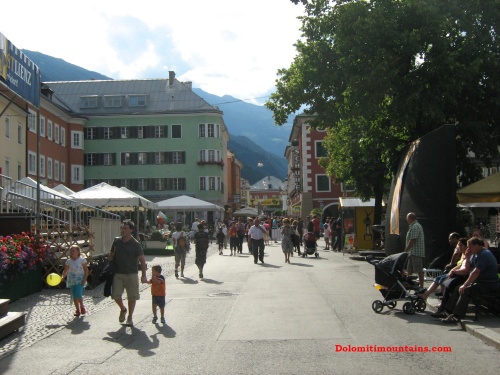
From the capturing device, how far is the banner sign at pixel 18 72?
13866mm

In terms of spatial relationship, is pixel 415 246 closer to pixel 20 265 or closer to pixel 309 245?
pixel 20 265

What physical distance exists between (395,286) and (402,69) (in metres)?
9.66

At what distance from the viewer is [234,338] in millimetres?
9609

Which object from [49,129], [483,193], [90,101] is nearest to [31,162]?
[49,129]

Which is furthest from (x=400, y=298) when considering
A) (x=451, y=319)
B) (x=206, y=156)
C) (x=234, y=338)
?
(x=206, y=156)

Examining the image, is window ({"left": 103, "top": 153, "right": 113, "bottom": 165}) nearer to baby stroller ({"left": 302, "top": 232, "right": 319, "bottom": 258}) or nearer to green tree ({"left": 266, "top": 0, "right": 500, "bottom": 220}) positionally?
baby stroller ({"left": 302, "top": 232, "right": 319, "bottom": 258})

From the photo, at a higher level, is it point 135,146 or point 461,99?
point 135,146

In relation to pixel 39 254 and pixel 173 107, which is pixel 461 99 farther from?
pixel 173 107

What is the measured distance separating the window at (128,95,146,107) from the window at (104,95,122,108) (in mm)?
1116

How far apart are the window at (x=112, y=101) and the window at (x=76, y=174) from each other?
991 cm

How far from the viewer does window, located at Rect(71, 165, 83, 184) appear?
6262 cm

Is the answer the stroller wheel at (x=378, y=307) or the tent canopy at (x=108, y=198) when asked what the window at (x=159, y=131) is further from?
the stroller wheel at (x=378, y=307)

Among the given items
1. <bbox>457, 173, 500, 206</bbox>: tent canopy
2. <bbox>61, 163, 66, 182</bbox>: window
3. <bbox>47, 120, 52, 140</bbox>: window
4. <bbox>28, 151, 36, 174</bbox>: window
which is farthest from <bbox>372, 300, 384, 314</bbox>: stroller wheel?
<bbox>61, 163, 66, 182</bbox>: window

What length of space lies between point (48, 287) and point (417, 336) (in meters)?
10.3
